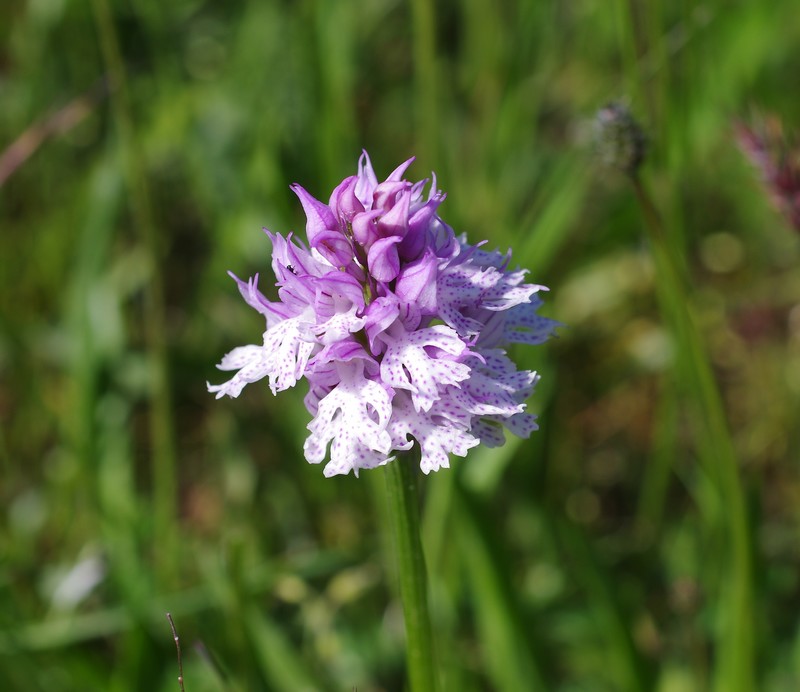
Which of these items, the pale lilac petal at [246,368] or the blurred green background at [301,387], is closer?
the pale lilac petal at [246,368]

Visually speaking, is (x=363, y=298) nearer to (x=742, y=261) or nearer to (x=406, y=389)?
(x=406, y=389)

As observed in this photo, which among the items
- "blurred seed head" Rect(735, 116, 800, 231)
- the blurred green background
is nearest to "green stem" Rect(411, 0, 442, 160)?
the blurred green background

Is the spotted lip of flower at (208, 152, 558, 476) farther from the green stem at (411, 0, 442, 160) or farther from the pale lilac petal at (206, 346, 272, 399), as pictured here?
the green stem at (411, 0, 442, 160)

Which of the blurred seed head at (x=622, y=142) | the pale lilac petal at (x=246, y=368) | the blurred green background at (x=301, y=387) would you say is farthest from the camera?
the blurred green background at (x=301, y=387)

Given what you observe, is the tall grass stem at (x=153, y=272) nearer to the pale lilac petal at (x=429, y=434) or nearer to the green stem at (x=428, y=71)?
the green stem at (x=428, y=71)

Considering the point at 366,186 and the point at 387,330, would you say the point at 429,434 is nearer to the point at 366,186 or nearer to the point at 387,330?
the point at 387,330

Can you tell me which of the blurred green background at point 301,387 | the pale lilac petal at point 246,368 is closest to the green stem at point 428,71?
the blurred green background at point 301,387

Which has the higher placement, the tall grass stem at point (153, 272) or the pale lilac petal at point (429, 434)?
the tall grass stem at point (153, 272)
